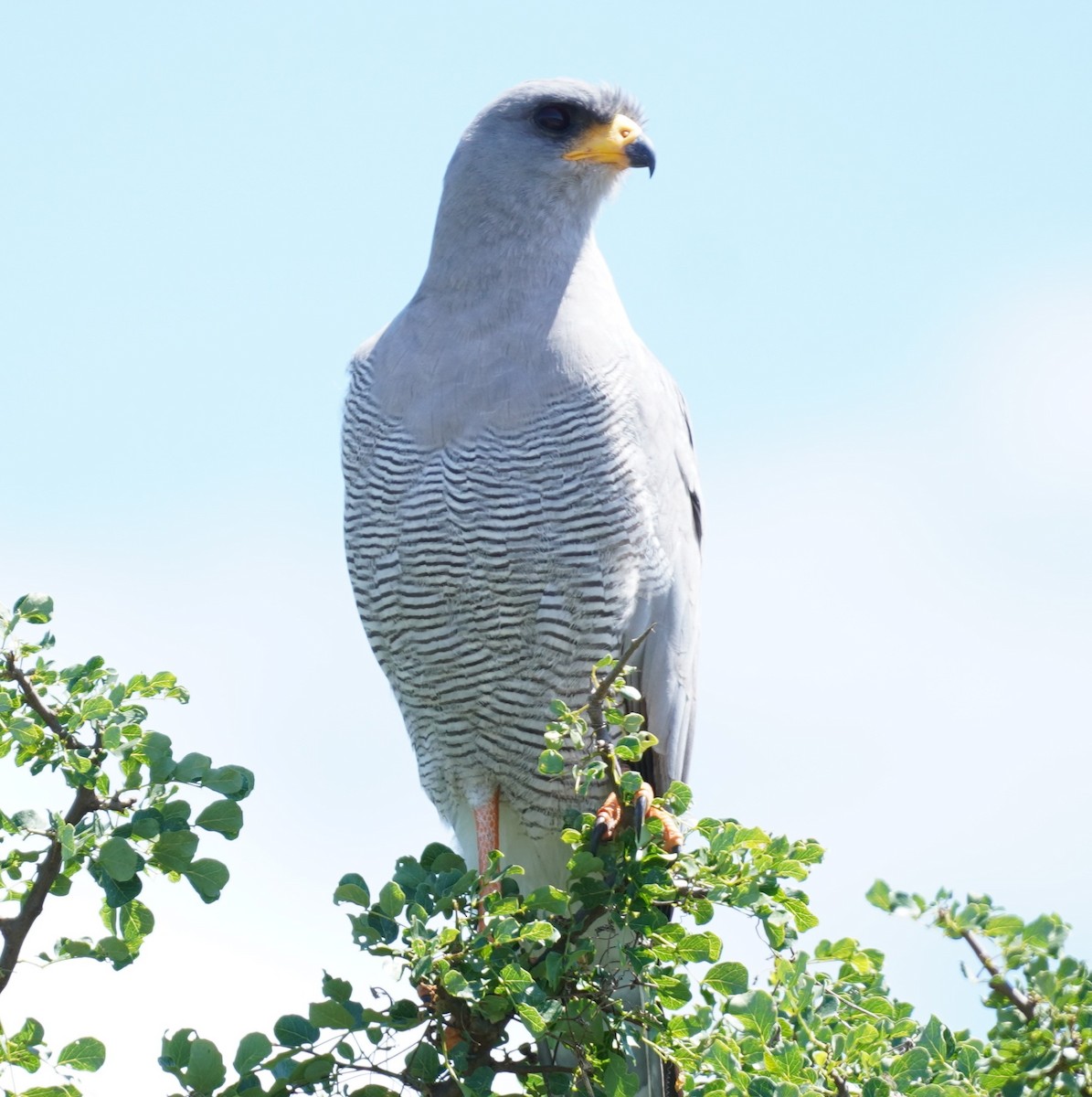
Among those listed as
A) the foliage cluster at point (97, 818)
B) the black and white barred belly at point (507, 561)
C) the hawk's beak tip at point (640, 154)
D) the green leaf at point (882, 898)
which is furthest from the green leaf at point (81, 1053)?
the hawk's beak tip at point (640, 154)

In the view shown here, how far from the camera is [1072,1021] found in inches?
131

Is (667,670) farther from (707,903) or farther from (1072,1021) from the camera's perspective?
(1072,1021)

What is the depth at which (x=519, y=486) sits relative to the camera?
5.20 m

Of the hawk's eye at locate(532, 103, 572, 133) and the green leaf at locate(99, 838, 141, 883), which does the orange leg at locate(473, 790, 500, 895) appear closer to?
the green leaf at locate(99, 838, 141, 883)

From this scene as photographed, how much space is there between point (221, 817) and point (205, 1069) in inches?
23.2

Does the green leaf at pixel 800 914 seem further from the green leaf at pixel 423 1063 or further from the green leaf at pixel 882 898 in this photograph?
the green leaf at pixel 423 1063

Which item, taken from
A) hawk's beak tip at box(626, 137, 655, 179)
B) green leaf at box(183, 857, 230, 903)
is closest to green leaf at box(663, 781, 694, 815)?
green leaf at box(183, 857, 230, 903)

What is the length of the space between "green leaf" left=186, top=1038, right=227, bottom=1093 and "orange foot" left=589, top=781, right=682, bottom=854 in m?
1.12

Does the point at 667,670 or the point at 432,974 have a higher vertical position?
the point at 667,670

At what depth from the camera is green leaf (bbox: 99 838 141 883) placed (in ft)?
10.9

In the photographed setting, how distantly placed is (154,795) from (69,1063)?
0.59 metres

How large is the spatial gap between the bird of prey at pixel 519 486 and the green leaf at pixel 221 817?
191 cm

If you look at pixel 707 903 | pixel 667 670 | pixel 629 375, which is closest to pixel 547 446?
pixel 629 375

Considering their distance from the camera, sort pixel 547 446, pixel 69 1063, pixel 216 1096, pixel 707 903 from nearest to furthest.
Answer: pixel 69 1063
pixel 216 1096
pixel 707 903
pixel 547 446
